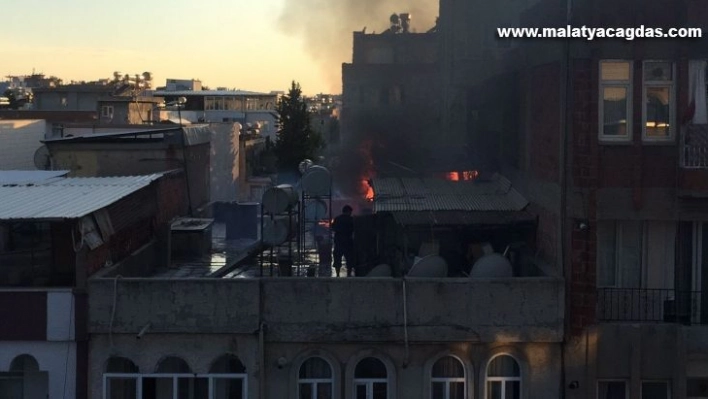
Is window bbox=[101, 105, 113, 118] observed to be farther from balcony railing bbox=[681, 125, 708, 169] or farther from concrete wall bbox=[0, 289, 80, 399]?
balcony railing bbox=[681, 125, 708, 169]

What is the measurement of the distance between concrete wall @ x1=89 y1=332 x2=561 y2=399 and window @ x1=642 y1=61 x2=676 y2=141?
3.69 m

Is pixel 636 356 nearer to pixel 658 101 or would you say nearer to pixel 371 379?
pixel 658 101

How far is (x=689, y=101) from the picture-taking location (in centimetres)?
1409

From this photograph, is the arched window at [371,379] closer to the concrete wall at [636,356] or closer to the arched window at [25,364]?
the concrete wall at [636,356]

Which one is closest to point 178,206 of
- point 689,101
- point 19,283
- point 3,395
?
point 19,283

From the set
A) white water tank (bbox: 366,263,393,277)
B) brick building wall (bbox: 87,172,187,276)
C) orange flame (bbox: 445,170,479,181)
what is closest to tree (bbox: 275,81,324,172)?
orange flame (bbox: 445,170,479,181)

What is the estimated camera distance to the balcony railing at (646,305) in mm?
14547

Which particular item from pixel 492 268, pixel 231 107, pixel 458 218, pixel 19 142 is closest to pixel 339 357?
pixel 492 268

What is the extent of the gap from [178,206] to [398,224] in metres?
6.34

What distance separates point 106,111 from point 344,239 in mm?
22440

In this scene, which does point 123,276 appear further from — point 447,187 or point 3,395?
point 447,187

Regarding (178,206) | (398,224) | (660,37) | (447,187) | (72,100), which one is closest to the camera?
(660,37)

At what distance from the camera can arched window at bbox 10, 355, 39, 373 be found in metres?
14.3

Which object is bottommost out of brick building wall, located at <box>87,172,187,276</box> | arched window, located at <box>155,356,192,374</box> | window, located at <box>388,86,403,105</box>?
arched window, located at <box>155,356,192,374</box>
